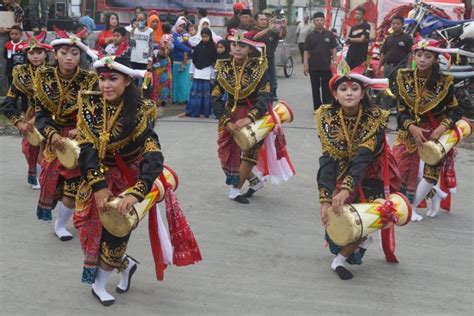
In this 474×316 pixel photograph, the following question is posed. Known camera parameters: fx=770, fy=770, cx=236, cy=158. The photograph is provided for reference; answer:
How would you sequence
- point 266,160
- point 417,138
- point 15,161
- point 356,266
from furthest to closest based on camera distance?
1. point 15,161
2. point 266,160
3. point 417,138
4. point 356,266

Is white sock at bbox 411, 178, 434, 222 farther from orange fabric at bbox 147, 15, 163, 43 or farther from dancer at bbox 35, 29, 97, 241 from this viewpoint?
orange fabric at bbox 147, 15, 163, 43

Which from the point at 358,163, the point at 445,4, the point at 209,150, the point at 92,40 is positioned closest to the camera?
the point at 358,163

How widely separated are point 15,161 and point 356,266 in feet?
16.6

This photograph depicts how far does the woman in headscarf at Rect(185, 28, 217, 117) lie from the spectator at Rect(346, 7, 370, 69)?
2.63 metres

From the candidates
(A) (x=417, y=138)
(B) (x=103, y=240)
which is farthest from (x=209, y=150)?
(B) (x=103, y=240)

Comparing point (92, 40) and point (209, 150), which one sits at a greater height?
point (92, 40)

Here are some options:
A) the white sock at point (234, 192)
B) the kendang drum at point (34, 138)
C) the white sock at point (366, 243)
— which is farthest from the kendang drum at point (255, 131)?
the white sock at point (366, 243)

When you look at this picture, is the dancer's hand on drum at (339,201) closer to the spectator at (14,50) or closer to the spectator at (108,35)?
the spectator at (14,50)

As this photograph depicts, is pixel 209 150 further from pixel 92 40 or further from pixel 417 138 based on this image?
pixel 92 40

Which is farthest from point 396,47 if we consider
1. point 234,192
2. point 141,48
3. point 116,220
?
point 116,220

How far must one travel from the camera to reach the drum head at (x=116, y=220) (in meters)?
4.49

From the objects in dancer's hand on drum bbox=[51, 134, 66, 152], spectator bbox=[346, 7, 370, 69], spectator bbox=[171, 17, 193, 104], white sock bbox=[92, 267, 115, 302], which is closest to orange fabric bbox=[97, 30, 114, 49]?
spectator bbox=[171, 17, 193, 104]

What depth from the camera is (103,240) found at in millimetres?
4746

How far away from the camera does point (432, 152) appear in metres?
6.64
